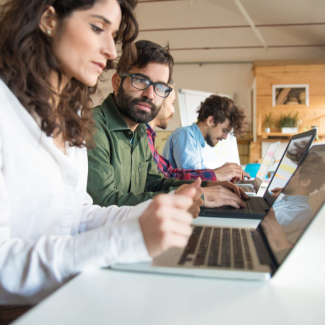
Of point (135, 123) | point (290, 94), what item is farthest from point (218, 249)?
point (290, 94)

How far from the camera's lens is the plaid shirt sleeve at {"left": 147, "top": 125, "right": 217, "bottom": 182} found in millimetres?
1780

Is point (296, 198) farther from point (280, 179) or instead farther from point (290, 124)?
point (290, 124)

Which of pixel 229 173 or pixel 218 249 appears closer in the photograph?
pixel 218 249

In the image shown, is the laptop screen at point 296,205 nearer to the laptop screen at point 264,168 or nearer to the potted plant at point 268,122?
the laptop screen at point 264,168

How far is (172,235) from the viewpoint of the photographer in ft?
1.53

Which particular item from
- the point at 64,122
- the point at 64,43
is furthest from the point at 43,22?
the point at 64,122

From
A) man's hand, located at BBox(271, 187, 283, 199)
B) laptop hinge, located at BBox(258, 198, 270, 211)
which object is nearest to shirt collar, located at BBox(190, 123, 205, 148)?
laptop hinge, located at BBox(258, 198, 270, 211)

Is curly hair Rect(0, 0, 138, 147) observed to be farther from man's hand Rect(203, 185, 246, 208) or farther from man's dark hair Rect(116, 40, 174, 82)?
man's dark hair Rect(116, 40, 174, 82)

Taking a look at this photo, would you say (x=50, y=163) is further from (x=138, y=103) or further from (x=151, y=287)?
(x=138, y=103)

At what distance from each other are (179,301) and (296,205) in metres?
0.42

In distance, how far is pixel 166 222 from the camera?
461 mm

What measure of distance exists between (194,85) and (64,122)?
5.72 m

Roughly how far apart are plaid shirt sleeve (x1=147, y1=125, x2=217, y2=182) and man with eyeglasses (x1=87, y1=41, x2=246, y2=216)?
36 cm

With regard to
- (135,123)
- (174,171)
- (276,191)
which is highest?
(135,123)
